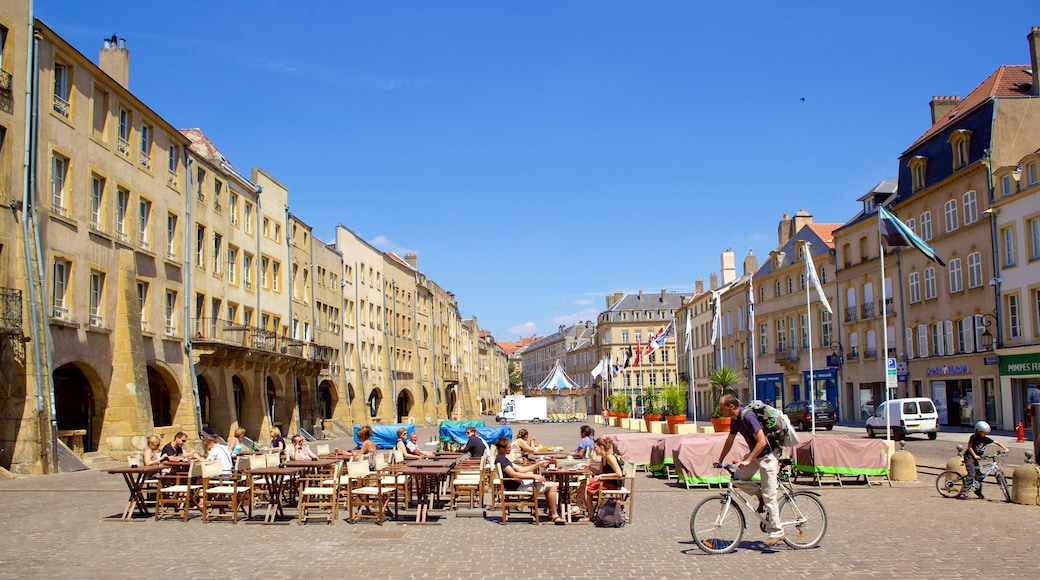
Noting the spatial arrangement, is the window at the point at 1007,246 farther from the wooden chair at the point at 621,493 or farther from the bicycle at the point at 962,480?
the wooden chair at the point at 621,493

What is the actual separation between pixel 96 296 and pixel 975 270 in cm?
3526

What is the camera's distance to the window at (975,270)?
39.1 metres

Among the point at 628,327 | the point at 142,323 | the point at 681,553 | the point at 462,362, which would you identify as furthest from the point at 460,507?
the point at 628,327

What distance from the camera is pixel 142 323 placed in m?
29.6

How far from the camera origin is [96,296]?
1045 inches

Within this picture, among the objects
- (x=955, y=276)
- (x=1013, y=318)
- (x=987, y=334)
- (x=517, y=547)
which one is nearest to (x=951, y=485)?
(x=517, y=547)

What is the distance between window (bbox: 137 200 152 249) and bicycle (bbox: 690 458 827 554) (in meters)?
24.7

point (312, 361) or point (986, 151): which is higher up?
point (986, 151)

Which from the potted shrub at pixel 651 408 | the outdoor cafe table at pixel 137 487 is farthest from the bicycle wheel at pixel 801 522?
the potted shrub at pixel 651 408

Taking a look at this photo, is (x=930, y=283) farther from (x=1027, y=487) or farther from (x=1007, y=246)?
(x=1027, y=487)

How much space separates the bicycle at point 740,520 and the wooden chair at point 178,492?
7590 millimetres

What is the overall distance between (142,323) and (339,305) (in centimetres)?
2578

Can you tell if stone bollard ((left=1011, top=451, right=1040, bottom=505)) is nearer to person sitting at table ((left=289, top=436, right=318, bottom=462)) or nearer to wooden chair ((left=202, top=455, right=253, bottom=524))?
person sitting at table ((left=289, top=436, right=318, bottom=462))

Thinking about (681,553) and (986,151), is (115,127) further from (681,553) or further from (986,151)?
(986,151)
